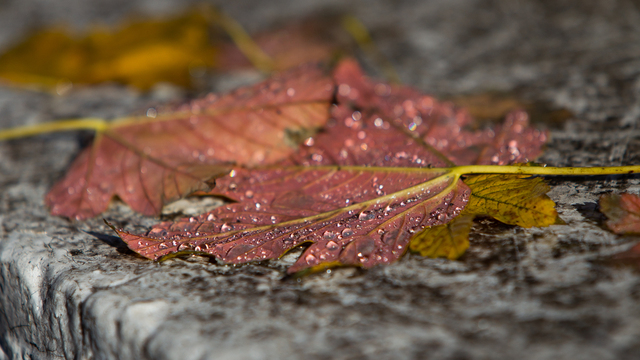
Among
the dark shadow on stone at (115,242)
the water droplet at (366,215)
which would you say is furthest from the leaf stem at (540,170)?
the dark shadow on stone at (115,242)

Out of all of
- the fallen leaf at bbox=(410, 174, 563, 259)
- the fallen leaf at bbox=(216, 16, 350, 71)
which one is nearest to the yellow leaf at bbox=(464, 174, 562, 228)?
the fallen leaf at bbox=(410, 174, 563, 259)

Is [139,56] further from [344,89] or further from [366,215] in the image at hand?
[366,215]

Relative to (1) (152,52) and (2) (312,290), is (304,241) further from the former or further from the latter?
(1) (152,52)

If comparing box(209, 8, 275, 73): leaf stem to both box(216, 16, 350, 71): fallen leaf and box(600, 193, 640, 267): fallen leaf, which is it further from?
box(600, 193, 640, 267): fallen leaf

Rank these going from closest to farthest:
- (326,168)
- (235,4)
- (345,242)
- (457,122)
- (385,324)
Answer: (385,324) < (345,242) < (326,168) < (457,122) < (235,4)

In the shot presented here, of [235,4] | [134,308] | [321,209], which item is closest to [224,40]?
[235,4]
